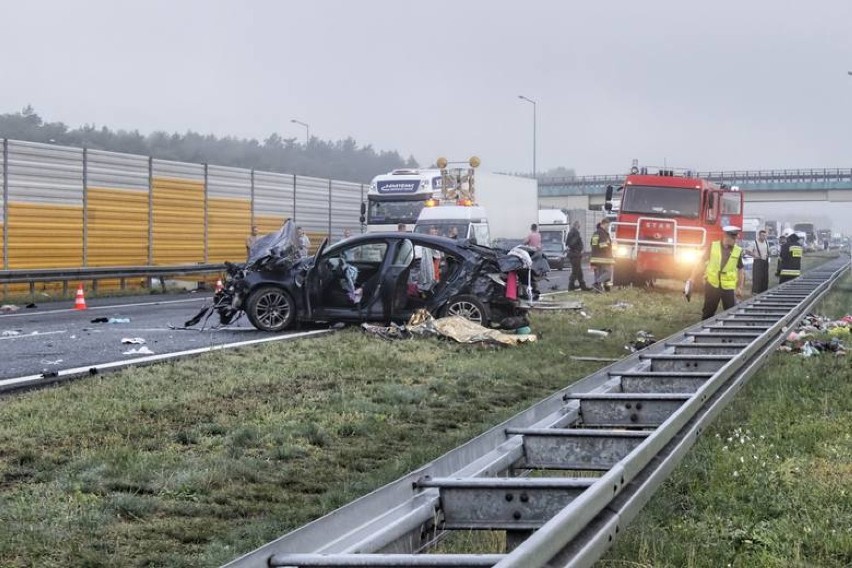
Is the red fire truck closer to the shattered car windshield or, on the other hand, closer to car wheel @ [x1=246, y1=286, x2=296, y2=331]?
the shattered car windshield

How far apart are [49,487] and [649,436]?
10.7ft

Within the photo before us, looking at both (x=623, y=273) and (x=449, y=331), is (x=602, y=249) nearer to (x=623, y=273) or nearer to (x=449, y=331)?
(x=623, y=273)

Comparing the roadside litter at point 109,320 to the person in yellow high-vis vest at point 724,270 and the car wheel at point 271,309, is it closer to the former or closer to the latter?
the car wheel at point 271,309

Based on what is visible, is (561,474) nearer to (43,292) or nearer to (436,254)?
(436,254)

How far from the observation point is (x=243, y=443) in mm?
8070

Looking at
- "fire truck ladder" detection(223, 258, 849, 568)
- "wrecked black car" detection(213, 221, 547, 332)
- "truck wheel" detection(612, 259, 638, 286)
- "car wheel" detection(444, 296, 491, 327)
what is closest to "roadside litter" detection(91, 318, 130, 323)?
"wrecked black car" detection(213, 221, 547, 332)

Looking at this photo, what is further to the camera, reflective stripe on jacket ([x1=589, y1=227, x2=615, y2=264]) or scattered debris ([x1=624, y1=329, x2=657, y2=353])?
reflective stripe on jacket ([x1=589, y1=227, x2=615, y2=264])

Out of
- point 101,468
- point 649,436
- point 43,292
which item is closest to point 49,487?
point 101,468

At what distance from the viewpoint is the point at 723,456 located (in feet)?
24.1

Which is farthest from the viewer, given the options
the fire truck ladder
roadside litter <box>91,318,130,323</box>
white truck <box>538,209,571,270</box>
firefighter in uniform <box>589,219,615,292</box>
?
white truck <box>538,209,571,270</box>

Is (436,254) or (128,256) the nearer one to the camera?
(436,254)

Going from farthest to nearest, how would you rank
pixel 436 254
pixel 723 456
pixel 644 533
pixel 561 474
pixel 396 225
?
pixel 396 225 < pixel 436 254 < pixel 723 456 < pixel 561 474 < pixel 644 533

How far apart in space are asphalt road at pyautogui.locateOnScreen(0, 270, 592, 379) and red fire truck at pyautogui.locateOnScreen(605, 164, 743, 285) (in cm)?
1132

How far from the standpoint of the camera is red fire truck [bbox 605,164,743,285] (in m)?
28.7
